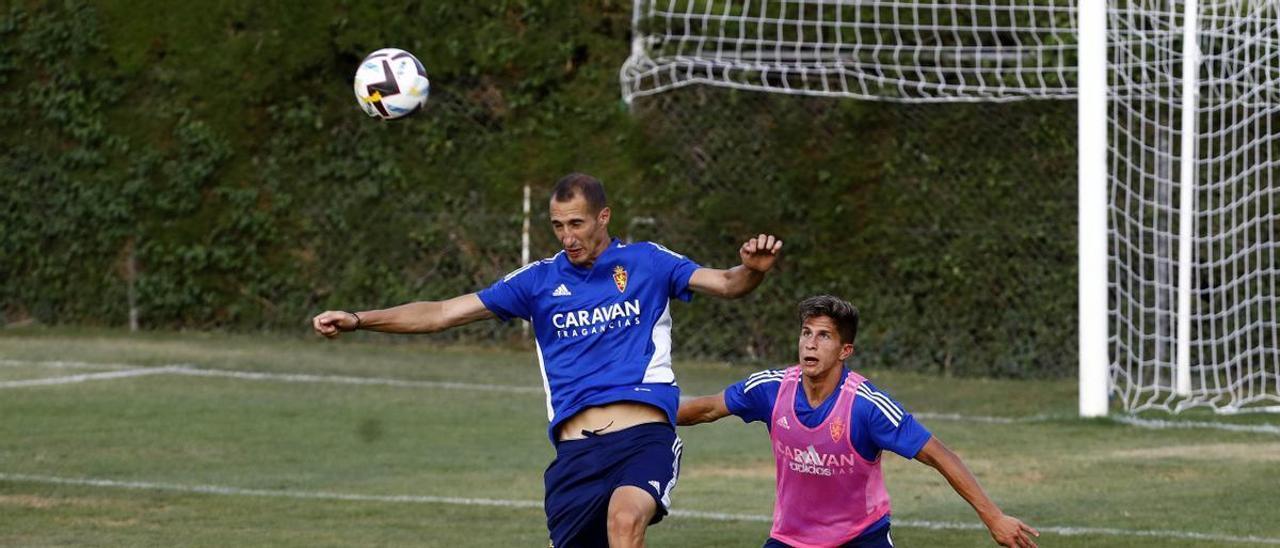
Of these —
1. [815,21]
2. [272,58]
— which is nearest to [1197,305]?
[815,21]

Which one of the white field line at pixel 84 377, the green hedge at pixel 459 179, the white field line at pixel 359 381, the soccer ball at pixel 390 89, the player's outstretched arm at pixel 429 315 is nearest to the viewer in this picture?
the player's outstretched arm at pixel 429 315

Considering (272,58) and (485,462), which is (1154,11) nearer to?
(485,462)

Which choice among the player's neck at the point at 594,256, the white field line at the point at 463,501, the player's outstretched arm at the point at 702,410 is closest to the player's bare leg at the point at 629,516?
the player's outstretched arm at the point at 702,410

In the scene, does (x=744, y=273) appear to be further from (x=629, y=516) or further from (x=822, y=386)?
→ (x=629, y=516)

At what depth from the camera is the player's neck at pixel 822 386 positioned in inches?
264

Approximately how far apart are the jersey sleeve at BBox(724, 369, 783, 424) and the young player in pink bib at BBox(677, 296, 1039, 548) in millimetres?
81

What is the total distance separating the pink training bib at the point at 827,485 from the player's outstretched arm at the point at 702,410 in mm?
337

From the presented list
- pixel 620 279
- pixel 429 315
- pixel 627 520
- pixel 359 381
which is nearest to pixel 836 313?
pixel 620 279

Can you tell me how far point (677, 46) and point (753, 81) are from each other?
0.76 metres

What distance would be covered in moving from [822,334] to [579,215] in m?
1.05

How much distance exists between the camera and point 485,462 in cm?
1186

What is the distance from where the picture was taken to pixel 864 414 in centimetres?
659

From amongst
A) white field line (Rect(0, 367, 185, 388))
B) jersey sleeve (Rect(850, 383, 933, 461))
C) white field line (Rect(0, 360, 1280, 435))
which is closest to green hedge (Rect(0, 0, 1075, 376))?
white field line (Rect(0, 360, 1280, 435))

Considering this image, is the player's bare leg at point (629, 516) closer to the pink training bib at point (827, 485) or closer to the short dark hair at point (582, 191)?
the pink training bib at point (827, 485)
